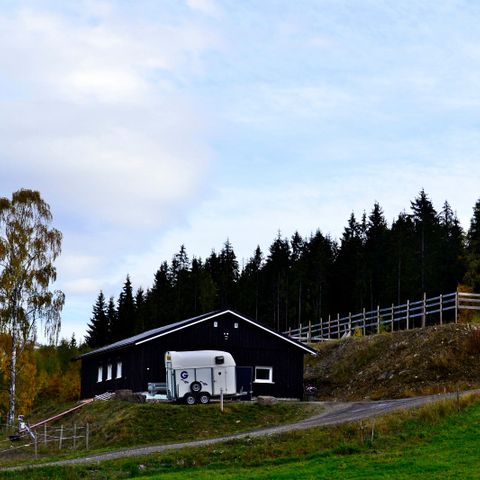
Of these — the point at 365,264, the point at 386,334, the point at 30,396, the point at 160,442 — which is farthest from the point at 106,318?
the point at 160,442

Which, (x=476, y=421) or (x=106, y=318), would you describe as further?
(x=106, y=318)

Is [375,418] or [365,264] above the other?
[365,264]

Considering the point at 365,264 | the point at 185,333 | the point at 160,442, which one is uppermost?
the point at 365,264

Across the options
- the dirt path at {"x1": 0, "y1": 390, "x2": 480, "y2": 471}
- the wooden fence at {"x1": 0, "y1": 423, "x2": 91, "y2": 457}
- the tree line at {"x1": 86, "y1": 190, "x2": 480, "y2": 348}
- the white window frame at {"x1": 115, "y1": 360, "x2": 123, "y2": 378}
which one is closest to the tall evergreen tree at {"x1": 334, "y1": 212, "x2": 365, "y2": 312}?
the tree line at {"x1": 86, "y1": 190, "x2": 480, "y2": 348}

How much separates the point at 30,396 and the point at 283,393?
16.9 metres

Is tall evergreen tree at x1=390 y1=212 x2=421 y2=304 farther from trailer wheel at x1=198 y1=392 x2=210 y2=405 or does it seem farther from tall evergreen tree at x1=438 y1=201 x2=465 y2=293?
trailer wheel at x1=198 y1=392 x2=210 y2=405

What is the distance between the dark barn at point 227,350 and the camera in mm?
46250

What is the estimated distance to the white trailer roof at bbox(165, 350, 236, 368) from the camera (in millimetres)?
42719

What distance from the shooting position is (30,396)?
54.2 metres

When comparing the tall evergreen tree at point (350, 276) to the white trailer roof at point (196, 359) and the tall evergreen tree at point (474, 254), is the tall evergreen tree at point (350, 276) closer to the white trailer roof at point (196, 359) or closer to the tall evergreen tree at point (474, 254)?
the tall evergreen tree at point (474, 254)

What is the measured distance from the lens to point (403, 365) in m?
45.4

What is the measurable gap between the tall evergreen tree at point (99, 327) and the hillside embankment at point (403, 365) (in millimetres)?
66623

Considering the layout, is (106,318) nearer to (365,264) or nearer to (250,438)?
(365,264)

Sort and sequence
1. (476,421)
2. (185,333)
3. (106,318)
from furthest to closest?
(106,318)
(185,333)
(476,421)
